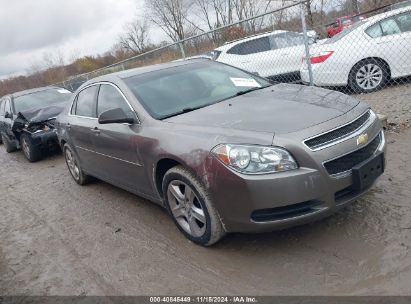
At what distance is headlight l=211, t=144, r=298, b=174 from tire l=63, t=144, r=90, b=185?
11.8ft

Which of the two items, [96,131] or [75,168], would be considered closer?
[96,131]

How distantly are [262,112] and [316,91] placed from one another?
0.83 metres

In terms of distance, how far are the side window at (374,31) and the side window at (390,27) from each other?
7 cm

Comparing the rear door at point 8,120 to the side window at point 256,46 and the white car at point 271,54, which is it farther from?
the side window at point 256,46

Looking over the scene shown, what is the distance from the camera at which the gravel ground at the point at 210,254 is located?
3014 millimetres

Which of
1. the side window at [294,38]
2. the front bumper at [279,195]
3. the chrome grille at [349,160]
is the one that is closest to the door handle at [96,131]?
the front bumper at [279,195]

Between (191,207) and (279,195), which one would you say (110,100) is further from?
(279,195)

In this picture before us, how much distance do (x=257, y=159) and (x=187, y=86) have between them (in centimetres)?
163

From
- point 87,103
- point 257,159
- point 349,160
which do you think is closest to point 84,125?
point 87,103

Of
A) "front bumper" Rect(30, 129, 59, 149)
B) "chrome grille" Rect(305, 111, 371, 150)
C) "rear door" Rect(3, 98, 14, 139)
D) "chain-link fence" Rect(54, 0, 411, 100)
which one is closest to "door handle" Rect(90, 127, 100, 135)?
"chrome grille" Rect(305, 111, 371, 150)

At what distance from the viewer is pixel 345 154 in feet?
10.3

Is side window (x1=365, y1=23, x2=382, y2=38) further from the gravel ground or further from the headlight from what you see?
the headlight

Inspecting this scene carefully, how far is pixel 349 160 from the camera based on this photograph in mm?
3205

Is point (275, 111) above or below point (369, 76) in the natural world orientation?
above
